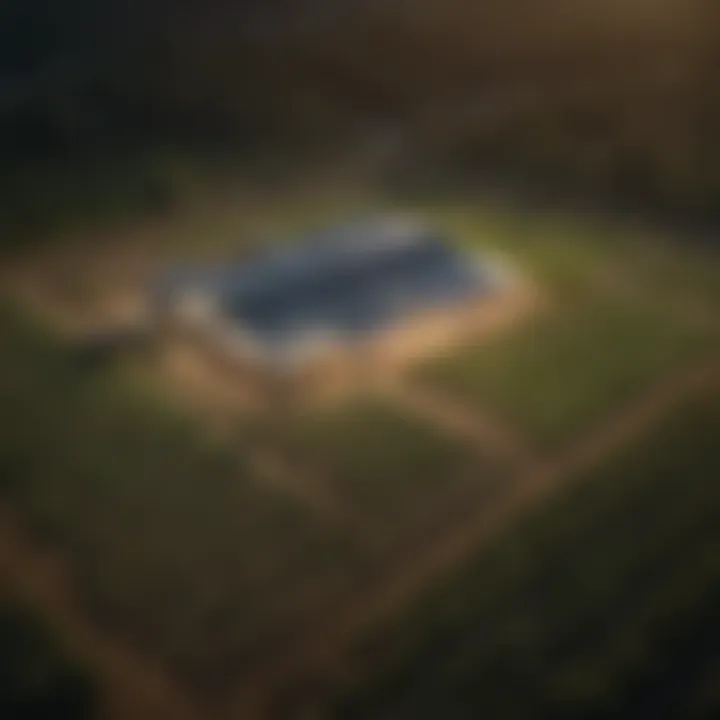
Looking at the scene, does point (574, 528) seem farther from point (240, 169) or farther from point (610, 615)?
point (240, 169)

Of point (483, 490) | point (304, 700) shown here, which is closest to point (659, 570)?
point (483, 490)

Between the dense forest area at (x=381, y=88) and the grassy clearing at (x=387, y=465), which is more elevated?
the dense forest area at (x=381, y=88)

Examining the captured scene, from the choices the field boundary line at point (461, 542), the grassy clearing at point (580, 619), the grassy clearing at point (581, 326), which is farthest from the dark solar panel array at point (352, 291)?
the grassy clearing at point (580, 619)

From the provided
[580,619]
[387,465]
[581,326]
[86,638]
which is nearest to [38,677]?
[86,638]

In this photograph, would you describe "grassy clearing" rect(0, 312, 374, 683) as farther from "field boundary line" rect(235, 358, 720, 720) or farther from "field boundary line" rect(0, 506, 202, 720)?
"field boundary line" rect(235, 358, 720, 720)

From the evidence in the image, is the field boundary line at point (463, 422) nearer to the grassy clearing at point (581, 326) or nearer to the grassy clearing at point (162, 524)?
the grassy clearing at point (581, 326)

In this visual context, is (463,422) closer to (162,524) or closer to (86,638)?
(162,524)
